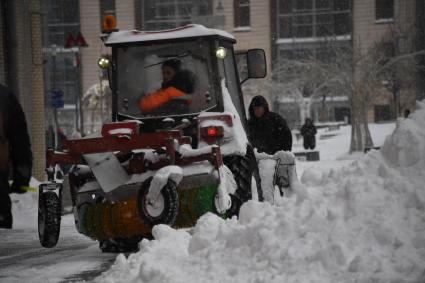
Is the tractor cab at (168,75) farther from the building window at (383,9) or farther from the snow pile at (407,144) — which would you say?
the building window at (383,9)

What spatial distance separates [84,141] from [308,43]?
43768 mm

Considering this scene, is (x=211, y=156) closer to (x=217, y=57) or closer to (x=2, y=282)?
(x=217, y=57)

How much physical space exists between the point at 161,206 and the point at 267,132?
138 inches

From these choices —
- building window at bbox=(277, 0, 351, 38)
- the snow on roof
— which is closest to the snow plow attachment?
the snow on roof

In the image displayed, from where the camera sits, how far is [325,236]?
4918mm

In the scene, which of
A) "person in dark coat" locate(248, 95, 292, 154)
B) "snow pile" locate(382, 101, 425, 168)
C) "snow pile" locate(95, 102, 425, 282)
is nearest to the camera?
"snow pile" locate(95, 102, 425, 282)

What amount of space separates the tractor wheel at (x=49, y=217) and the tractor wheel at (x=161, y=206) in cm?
96

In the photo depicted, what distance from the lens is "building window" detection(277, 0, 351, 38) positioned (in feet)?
160

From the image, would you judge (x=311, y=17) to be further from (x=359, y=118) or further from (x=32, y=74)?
(x=32, y=74)

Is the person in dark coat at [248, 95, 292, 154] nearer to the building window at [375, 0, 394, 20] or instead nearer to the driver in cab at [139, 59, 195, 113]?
the driver in cab at [139, 59, 195, 113]

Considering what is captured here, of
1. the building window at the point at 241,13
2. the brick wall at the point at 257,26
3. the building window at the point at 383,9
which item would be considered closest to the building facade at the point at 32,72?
the brick wall at the point at 257,26

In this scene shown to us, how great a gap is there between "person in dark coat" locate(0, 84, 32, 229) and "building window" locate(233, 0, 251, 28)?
4700 cm

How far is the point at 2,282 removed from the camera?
19.2ft

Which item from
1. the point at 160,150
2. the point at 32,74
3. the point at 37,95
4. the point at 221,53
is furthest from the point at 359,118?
the point at 160,150
